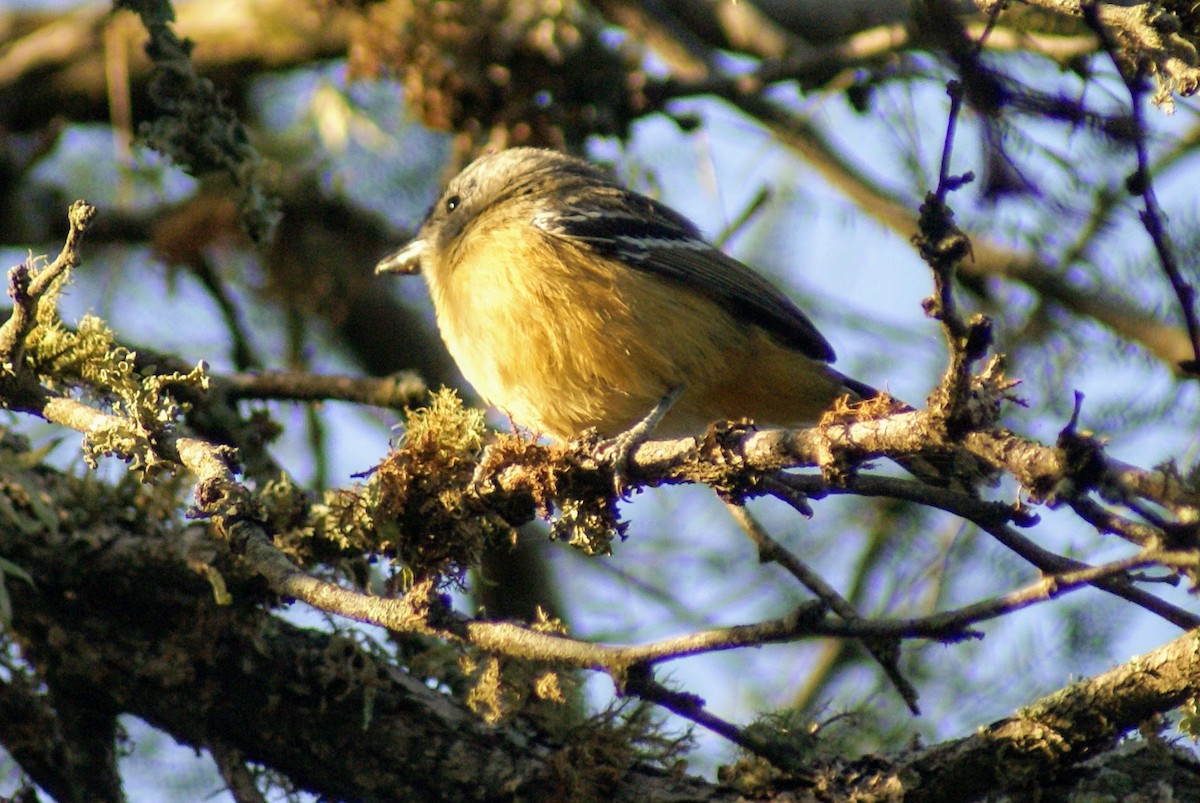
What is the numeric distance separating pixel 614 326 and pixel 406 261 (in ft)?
5.79

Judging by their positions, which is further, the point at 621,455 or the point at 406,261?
the point at 406,261

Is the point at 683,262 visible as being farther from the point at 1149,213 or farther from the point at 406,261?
the point at 1149,213

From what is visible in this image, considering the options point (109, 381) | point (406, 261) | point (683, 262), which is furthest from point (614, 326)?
point (109, 381)

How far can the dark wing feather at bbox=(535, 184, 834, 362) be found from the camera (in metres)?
5.68

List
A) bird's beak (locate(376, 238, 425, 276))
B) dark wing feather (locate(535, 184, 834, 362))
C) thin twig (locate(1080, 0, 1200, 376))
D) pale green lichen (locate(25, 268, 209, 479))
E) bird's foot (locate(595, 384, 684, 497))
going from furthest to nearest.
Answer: bird's beak (locate(376, 238, 425, 276)) < dark wing feather (locate(535, 184, 834, 362)) < bird's foot (locate(595, 384, 684, 497)) < pale green lichen (locate(25, 268, 209, 479)) < thin twig (locate(1080, 0, 1200, 376))

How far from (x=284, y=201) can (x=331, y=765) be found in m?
4.15

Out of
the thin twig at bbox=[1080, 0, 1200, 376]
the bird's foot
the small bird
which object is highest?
the small bird

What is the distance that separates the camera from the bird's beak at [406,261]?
260 inches

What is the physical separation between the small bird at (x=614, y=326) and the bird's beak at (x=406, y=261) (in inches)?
18.0

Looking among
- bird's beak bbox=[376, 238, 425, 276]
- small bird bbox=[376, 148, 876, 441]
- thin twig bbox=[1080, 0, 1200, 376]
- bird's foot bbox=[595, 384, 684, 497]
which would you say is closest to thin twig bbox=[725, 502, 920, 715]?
bird's foot bbox=[595, 384, 684, 497]

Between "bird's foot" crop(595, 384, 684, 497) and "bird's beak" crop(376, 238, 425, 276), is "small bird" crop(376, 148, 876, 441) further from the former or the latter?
"bird's foot" crop(595, 384, 684, 497)

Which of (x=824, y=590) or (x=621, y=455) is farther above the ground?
(x=621, y=455)

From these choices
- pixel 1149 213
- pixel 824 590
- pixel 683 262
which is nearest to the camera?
pixel 1149 213

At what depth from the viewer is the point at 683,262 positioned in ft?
18.9
